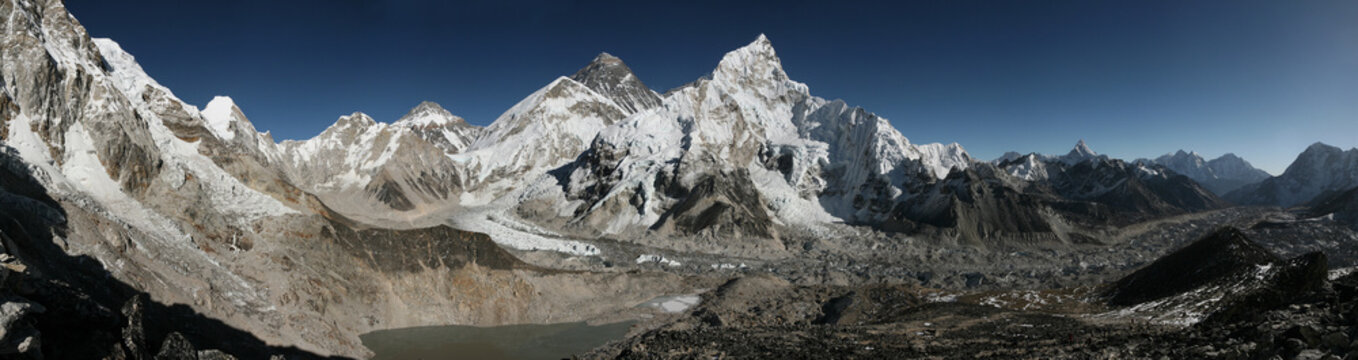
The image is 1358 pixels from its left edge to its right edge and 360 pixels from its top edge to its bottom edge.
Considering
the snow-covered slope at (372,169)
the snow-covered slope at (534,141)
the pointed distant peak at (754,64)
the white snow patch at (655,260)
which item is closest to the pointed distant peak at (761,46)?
the pointed distant peak at (754,64)

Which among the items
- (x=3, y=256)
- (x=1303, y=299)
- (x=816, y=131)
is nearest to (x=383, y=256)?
(x=3, y=256)

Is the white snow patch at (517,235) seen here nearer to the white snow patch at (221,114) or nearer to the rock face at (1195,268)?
the white snow patch at (221,114)

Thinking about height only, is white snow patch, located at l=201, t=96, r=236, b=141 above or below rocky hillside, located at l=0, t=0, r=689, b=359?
above

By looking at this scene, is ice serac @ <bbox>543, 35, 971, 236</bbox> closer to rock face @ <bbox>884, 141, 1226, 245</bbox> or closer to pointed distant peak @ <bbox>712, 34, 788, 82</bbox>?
pointed distant peak @ <bbox>712, 34, 788, 82</bbox>

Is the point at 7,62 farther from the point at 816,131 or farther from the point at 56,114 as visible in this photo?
the point at 816,131

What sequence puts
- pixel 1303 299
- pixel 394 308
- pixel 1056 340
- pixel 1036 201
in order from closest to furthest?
pixel 1303 299 < pixel 1056 340 < pixel 394 308 < pixel 1036 201

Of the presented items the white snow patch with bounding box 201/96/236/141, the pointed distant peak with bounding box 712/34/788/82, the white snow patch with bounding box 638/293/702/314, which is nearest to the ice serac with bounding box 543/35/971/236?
the pointed distant peak with bounding box 712/34/788/82

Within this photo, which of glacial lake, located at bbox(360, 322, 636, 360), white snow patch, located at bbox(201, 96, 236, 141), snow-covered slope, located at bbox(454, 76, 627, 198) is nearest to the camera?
glacial lake, located at bbox(360, 322, 636, 360)
